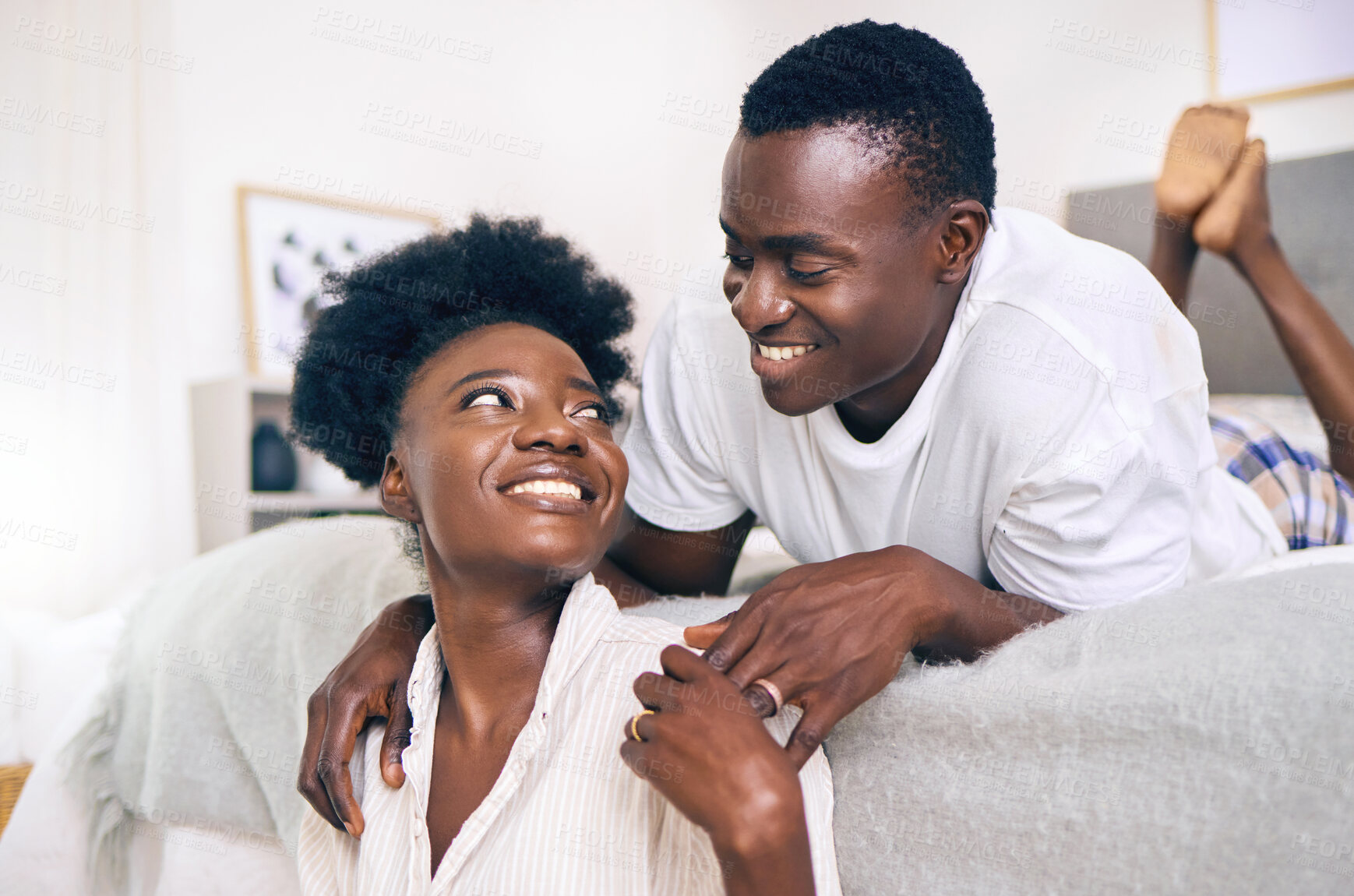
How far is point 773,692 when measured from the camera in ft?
2.90

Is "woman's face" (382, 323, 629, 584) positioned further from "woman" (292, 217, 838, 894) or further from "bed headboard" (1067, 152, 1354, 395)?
"bed headboard" (1067, 152, 1354, 395)

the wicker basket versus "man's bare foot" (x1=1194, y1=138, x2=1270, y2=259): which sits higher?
"man's bare foot" (x1=1194, y1=138, x2=1270, y2=259)

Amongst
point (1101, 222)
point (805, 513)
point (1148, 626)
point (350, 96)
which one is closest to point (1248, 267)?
point (1101, 222)

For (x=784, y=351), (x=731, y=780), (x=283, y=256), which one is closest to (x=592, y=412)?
(x=784, y=351)

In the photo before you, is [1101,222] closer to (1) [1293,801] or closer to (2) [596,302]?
(2) [596,302]

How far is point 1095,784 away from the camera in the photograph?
0.89 metres

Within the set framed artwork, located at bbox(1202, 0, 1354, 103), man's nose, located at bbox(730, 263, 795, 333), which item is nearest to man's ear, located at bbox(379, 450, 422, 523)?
man's nose, located at bbox(730, 263, 795, 333)

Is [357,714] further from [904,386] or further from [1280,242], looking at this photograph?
[1280,242]

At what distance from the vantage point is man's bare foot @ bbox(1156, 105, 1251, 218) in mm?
2375

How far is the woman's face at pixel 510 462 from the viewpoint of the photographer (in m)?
1.06

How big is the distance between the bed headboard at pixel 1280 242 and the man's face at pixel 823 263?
226 cm

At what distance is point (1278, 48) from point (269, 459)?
363 cm

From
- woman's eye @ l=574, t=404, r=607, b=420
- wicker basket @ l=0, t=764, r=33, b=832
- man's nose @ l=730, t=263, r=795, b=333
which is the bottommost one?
wicker basket @ l=0, t=764, r=33, b=832

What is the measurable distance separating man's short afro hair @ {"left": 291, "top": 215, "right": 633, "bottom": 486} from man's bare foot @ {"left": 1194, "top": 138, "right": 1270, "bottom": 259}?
65.0 inches
